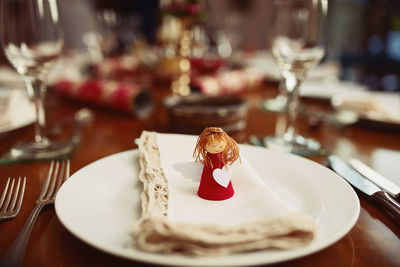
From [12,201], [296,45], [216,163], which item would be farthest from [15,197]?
[296,45]

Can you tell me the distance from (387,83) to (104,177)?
261 cm

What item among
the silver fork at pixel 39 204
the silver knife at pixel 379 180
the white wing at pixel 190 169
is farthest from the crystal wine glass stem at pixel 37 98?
A: the silver knife at pixel 379 180

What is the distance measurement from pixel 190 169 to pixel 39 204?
0.20 meters

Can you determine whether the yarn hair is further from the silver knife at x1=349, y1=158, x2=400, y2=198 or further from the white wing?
the silver knife at x1=349, y1=158, x2=400, y2=198

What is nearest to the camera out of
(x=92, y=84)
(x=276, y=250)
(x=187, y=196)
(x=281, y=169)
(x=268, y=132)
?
(x=276, y=250)

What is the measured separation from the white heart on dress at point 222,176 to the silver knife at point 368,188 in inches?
8.4

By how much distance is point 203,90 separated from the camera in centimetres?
118

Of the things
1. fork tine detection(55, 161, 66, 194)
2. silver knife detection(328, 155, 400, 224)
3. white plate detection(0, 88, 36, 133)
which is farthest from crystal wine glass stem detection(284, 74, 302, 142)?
white plate detection(0, 88, 36, 133)

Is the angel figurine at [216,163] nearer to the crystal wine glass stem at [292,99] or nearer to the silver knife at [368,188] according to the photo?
the silver knife at [368,188]

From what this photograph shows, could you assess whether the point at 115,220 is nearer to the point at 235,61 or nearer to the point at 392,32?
the point at 235,61

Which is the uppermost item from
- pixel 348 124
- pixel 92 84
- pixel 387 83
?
pixel 92 84

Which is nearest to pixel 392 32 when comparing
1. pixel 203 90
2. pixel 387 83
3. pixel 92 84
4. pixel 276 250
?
pixel 387 83

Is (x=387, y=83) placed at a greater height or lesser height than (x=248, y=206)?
lesser

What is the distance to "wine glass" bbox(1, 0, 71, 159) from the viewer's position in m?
0.69
